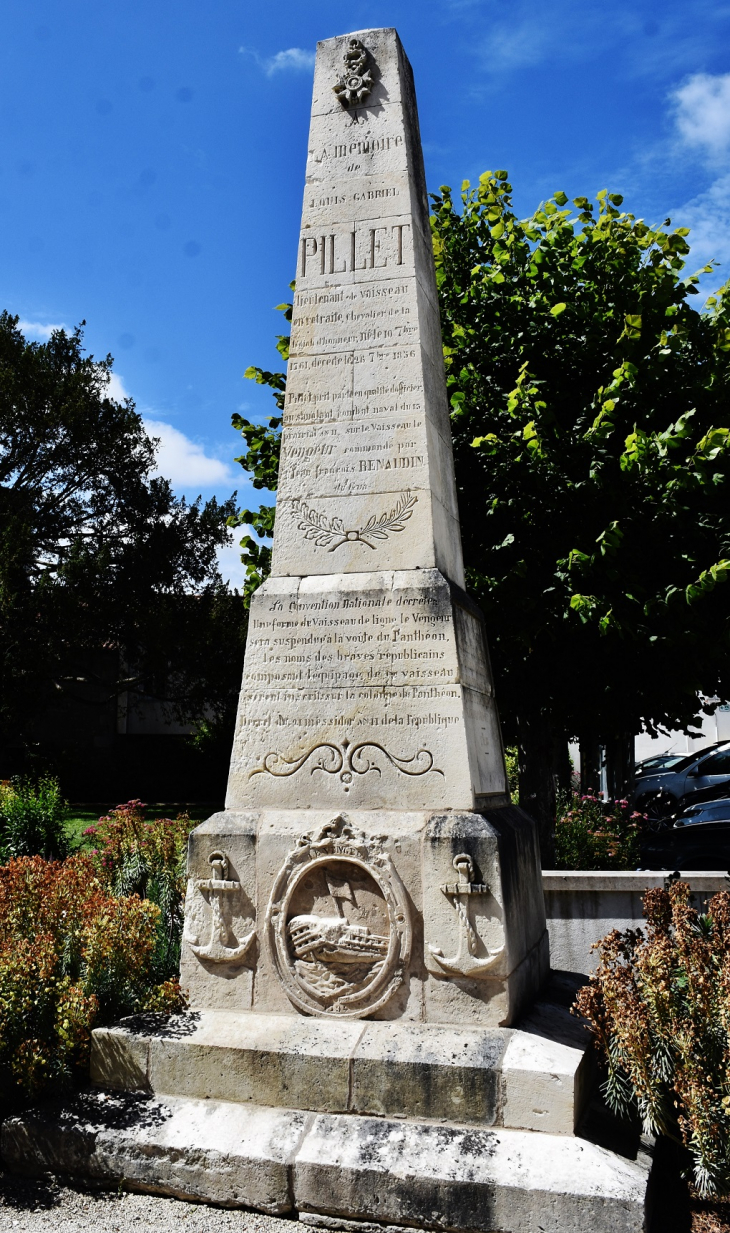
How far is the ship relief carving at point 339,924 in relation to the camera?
438 cm

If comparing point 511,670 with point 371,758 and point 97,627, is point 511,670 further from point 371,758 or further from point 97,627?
point 97,627

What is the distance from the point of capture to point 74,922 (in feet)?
16.7

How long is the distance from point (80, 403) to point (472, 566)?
15.0 meters

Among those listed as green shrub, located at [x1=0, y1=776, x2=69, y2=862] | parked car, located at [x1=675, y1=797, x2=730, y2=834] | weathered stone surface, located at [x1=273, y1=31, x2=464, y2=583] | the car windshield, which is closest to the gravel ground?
weathered stone surface, located at [x1=273, y1=31, x2=464, y2=583]

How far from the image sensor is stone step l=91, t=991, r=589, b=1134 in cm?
387

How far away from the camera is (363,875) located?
4496 mm

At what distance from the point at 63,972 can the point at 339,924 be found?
158 centimetres

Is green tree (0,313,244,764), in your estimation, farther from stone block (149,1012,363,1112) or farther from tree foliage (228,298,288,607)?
stone block (149,1012,363,1112)

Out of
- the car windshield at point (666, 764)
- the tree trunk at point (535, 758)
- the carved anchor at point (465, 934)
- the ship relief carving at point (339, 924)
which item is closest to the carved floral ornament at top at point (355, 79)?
the ship relief carving at point (339, 924)

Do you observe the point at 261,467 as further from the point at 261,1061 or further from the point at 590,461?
the point at 261,1061

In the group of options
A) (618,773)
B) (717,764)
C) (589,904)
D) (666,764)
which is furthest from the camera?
(666,764)

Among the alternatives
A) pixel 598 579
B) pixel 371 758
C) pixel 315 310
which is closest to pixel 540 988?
pixel 371 758

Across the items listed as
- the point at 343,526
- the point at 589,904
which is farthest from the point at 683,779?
the point at 343,526

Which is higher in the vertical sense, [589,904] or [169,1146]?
[589,904]
